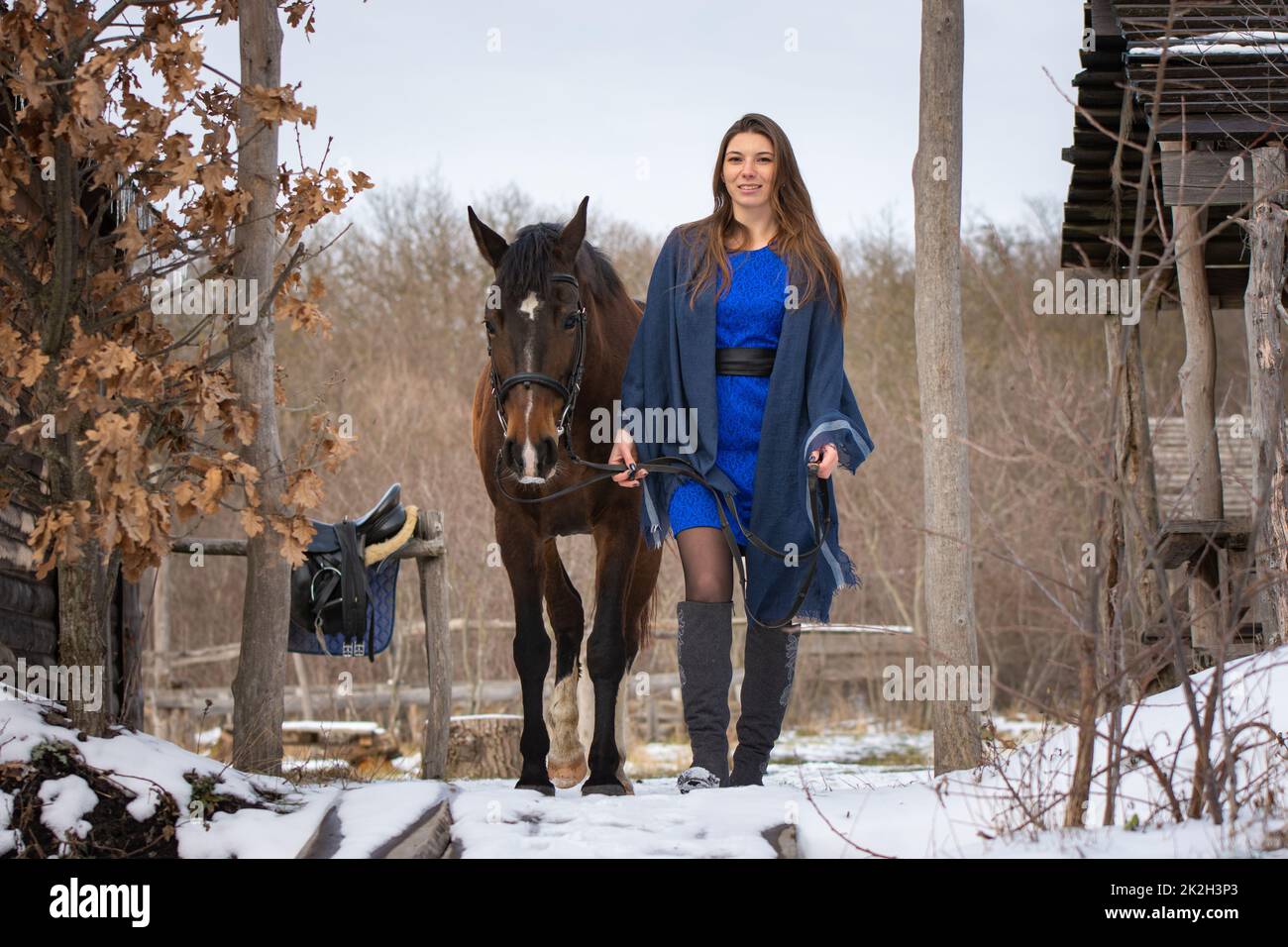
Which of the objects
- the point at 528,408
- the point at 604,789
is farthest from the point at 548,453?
the point at 604,789

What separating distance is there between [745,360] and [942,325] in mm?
2050

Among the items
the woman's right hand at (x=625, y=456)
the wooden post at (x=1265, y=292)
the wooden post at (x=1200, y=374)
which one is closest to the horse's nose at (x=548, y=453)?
the woman's right hand at (x=625, y=456)

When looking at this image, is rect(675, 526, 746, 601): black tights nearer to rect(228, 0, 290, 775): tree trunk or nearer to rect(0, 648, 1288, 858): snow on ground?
rect(0, 648, 1288, 858): snow on ground

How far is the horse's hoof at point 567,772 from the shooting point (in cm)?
638

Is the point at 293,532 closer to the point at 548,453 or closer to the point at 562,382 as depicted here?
the point at 548,453

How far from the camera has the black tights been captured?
4.71m

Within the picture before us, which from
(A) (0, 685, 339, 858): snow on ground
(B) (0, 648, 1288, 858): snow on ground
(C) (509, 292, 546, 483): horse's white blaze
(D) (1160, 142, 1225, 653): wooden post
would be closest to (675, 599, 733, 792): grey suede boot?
(B) (0, 648, 1288, 858): snow on ground

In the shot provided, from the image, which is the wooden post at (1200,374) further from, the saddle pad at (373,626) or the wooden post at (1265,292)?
the saddle pad at (373,626)

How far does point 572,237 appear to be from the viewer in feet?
17.2

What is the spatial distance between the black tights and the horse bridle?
1.99 feet

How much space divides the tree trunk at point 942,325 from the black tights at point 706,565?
2.06 meters

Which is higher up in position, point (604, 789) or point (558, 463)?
point (558, 463)
